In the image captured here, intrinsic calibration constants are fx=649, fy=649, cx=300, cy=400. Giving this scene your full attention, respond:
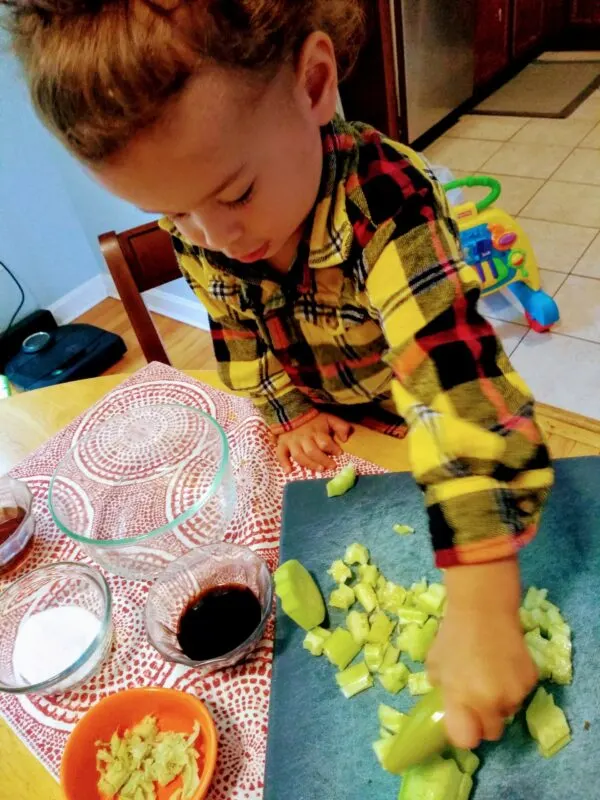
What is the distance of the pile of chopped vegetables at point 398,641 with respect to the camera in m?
0.50

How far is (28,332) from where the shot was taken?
7.39 feet

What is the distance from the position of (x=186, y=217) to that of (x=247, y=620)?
0.38 m

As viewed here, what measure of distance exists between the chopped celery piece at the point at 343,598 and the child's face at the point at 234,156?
338mm

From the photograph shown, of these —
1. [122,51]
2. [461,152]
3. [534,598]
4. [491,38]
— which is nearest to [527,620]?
[534,598]

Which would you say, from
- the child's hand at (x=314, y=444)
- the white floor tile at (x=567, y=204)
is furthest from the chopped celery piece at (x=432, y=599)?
the white floor tile at (x=567, y=204)

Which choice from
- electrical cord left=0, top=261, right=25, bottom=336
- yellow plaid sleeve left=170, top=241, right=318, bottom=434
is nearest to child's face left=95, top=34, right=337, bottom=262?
yellow plaid sleeve left=170, top=241, right=318, bottom=434

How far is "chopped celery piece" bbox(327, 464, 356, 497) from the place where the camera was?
72 centimetres

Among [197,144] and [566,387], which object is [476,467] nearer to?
[197,144]

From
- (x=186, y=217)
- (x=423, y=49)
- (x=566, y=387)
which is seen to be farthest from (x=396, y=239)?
(x=423, y=49)

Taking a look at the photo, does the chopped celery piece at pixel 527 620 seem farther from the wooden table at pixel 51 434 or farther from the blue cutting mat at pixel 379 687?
the wooden table at pixel 51 434

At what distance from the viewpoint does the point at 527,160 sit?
2.67m

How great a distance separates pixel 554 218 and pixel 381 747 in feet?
7.14

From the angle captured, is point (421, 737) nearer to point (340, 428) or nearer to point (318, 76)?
point (340, 428)

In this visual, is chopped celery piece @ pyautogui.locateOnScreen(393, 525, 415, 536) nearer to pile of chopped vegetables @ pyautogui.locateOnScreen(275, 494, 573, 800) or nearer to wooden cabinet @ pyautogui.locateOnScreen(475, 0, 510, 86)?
pile of chopped vegetables @ pyautogui.locateOnScreen(275, 494, 573, 800)
